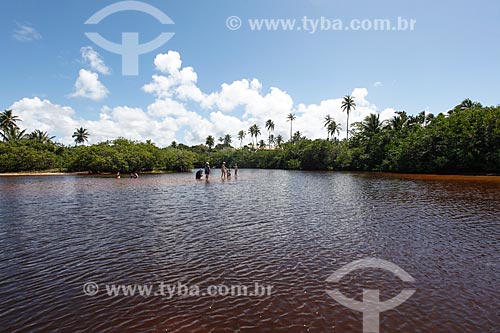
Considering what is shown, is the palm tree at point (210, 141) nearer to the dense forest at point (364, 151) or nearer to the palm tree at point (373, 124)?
the dense forest at point (364, 151)

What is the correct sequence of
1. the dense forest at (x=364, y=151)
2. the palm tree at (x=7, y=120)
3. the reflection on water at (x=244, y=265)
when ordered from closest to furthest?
1. the reflection on water at (x=244, y=265)
2. the dense forest at (x=364, y=151)
3. the palm tree at (x=7, y=120)

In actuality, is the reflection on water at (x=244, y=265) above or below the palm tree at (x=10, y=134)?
below

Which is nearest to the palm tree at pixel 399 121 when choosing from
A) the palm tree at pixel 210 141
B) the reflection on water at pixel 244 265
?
the reflection on water at pixel 244 265

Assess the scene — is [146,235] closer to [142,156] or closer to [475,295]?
[475,295]

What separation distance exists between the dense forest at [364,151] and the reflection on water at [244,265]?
43.8 metres

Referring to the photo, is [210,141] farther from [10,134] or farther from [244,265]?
[244,265]

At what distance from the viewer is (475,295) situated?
676 cm

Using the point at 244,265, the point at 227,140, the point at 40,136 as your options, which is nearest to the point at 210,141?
the point at 227,140

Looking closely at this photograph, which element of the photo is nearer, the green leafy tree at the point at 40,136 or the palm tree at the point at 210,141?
the green leafy tree at the point at 40,136

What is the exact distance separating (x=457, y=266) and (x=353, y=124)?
91.4 metres

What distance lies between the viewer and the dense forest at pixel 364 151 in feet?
169

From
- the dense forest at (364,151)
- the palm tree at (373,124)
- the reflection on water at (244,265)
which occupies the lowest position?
the reflection on water at (244,265)

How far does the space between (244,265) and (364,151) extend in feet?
264

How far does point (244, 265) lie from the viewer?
8.74 m
